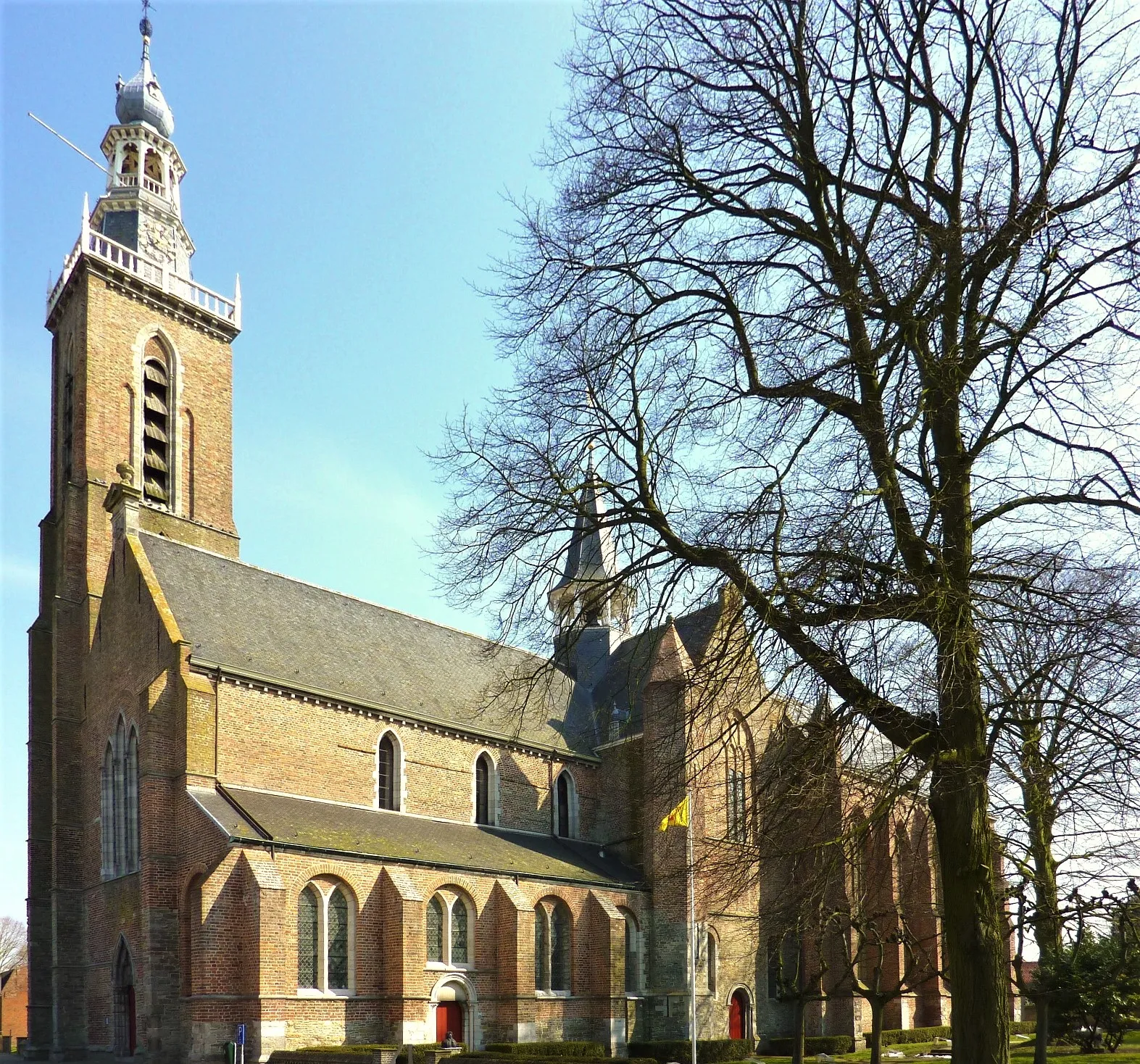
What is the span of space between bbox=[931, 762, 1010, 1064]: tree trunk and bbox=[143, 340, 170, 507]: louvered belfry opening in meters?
32.0

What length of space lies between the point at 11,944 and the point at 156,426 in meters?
76.3

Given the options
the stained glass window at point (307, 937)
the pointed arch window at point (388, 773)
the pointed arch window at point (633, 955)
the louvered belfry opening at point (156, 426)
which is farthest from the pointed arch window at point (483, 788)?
the louvered belfry opening at point (156, 426)

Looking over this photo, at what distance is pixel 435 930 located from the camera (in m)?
29.5

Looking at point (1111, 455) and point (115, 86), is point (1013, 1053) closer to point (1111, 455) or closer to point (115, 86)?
point (1111, 455)

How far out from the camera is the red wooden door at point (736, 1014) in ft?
116

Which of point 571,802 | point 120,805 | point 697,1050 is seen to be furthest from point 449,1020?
point 120,805

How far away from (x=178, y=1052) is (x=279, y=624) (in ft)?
39.6

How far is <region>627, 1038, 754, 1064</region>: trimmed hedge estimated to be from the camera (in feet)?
99.8

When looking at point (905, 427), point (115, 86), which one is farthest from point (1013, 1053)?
point (115, 86)

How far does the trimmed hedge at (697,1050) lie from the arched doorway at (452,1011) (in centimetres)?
528

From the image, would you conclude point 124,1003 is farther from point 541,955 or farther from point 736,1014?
point 736,1014

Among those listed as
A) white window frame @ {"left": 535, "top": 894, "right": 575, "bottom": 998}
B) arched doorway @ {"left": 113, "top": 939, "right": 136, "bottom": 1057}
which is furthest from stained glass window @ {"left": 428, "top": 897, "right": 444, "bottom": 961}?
arched doorway @ {"left": 113, "top": 939, "right": 136, "bottom": 1057}

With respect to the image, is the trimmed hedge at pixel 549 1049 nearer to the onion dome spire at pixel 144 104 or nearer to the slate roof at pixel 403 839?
the slate roof at pixel 403 839

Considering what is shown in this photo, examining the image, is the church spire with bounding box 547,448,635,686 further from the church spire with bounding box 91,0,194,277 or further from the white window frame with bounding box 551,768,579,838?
the church spire with bounding box 91,0,194,277
